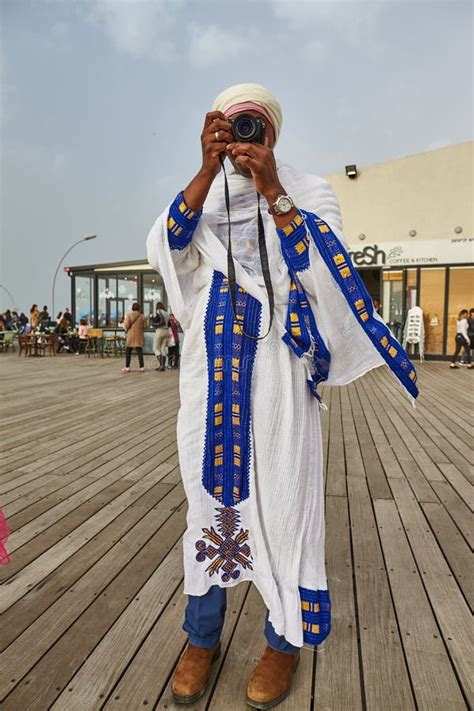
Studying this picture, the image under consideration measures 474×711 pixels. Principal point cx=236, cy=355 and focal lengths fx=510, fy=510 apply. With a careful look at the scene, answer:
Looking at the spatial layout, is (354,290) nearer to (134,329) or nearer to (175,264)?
(175,264)

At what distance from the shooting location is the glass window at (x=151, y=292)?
1747 cm

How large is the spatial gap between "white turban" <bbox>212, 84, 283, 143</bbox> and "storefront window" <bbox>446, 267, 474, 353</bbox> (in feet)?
46.7

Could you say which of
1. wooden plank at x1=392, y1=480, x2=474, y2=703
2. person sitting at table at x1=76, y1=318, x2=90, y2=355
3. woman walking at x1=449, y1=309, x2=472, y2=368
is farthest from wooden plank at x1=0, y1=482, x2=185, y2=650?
person sitting at table at x1=76, y1=318, x2=90, y2=355

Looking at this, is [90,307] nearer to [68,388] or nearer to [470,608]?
[68,388]

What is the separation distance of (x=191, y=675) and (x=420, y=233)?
15.1 meters

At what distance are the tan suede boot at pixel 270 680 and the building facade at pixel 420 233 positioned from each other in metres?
13.8

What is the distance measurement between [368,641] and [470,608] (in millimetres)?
472

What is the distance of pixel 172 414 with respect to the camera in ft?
19.5

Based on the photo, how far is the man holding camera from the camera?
133 centimetres

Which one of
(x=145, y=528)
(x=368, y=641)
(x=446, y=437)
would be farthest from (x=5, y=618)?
(x=446, y=437)

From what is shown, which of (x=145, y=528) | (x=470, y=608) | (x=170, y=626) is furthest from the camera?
(x=145, y=528)

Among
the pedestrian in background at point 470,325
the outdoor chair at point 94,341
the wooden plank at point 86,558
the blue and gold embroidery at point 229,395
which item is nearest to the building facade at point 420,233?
the pedestrian in background at point 470,325

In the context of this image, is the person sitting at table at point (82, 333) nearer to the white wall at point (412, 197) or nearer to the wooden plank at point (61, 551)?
the white wall at point (412, 197)

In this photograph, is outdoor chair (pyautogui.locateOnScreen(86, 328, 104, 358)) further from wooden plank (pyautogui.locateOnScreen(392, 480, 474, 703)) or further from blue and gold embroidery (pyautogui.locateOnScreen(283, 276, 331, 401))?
blue and gold embroidery (pyautogui.locateOnScreen(283, 276, 331, 401))
